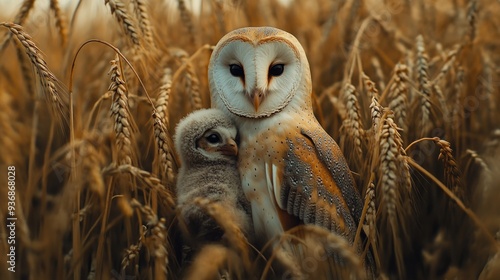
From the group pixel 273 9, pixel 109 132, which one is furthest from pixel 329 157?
pixel 273 9

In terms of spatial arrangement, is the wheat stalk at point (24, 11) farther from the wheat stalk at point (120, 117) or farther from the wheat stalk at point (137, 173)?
the wheat stalk at point (137, 173)

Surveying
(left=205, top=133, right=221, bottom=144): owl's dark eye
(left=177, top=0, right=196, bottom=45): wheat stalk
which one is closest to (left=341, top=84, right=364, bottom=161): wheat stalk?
(left=205, top=133, right=221, bottom=144): owl's dark eye

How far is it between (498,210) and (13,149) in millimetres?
1608

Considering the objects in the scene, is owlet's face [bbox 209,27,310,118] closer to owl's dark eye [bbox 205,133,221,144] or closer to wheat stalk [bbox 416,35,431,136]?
owl's dark eye [bbox 205,133,221,144]

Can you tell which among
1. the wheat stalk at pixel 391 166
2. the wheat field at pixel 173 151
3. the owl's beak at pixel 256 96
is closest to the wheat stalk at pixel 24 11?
the wheat field at pixel 173 151

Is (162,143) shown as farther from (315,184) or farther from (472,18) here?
(472,18)

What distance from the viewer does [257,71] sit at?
6.17ft

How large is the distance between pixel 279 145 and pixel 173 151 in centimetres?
49

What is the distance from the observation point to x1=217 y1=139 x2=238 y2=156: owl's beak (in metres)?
1.99

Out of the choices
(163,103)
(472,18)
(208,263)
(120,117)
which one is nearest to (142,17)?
(163,103)

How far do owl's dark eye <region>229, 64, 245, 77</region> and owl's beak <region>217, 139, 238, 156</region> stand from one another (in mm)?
227

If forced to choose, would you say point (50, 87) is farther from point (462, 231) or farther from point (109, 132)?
point (462, 231)

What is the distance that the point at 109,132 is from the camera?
2213 mm

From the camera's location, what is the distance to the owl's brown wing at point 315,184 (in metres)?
1.93
